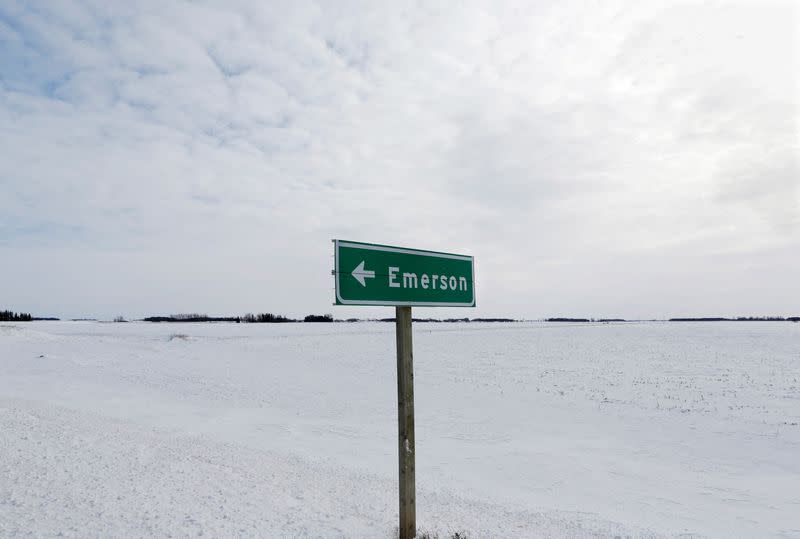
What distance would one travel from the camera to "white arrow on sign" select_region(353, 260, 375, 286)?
4096 millimetres

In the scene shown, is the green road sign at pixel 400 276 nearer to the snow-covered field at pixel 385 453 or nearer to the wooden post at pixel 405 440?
the wooden post at pixel 405 440

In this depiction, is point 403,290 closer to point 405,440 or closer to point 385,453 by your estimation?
point 405,440

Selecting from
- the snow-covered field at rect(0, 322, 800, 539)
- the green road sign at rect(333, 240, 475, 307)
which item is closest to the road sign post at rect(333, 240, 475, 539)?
the green road sign at rect(333, 240, 475, 307)

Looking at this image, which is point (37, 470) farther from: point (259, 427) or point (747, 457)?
point (747, 457)

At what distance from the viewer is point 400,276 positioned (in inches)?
174

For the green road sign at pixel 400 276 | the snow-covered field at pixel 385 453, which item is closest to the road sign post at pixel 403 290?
the green road sign at pixel 400 276

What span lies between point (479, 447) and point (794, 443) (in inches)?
243

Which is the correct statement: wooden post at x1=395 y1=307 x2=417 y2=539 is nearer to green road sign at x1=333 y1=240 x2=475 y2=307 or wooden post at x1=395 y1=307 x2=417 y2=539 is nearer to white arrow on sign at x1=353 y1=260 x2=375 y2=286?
green road sign at x1=333 y1=240 x2=475 y2=307

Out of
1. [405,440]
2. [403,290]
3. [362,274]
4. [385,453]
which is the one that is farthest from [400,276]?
[385,453]

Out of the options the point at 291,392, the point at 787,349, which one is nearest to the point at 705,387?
the point at 291,392

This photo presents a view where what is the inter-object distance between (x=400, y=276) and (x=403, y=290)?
130 mm

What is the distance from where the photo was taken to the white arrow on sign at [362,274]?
4.10 metres

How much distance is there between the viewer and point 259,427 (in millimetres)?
10023

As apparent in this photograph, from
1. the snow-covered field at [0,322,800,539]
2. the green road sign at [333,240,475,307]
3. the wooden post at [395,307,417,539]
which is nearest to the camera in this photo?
the green road sign at [333,240,475,307]
